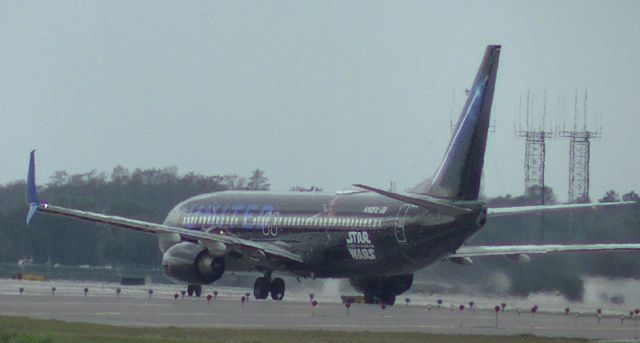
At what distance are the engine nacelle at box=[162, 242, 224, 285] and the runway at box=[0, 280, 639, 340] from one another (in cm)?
101

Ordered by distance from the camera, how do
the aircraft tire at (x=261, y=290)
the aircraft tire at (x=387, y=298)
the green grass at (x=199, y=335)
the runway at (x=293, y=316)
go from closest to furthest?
the green grass at (x=199, y=335) < the runway at (x=293, y=316) < the aircraft tire at (x=387, y=298) < the aircraft tire at (x=261, y=290)

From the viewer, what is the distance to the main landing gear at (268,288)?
242 feet

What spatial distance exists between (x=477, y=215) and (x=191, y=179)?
184 ft

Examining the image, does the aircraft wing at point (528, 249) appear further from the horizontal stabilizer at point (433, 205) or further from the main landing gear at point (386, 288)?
the horizontal stabilizer at point (433, 205)

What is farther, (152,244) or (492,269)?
(152,244)

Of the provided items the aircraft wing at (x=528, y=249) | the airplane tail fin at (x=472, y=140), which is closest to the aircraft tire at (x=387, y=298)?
the aircraft wing at (x=528, y=249)

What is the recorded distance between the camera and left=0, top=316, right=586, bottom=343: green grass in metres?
45.1

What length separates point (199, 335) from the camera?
47781mm

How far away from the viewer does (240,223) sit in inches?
3009

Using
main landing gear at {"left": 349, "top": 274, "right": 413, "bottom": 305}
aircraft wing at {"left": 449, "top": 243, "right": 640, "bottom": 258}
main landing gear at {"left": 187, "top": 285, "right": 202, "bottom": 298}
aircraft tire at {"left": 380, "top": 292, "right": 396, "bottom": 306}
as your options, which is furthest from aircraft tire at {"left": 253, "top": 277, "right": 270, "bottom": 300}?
aircraft wing at {"left": 449, "top": 243, "right": 640, "bottom": 258}

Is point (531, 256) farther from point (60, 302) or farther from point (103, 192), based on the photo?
point (103, 192)

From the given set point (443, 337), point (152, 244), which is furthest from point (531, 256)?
point (152, 244)

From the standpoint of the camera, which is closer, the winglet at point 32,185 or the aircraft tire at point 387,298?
the winglet at point 32,185

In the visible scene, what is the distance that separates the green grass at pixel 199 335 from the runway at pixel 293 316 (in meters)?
2.42
